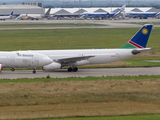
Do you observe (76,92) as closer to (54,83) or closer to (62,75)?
(54,83)

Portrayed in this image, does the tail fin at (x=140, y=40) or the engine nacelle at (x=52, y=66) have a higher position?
the tail fin at (x=140, y=40)

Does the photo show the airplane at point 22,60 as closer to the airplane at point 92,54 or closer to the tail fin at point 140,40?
the airplane at point 92,54

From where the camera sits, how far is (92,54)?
2074 inches

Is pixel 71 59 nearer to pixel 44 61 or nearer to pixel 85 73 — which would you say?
pixel 85 73

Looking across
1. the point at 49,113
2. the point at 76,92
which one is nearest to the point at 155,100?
the point at 76,92

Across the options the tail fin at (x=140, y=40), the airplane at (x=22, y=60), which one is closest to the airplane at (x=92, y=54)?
the tail fin at (x=140, y=40)

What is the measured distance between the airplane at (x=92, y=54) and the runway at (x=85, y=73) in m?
1.17

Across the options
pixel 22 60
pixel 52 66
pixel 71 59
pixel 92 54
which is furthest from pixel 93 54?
pixel 22 60

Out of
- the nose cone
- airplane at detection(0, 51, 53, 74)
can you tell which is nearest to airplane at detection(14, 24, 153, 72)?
the nose cone

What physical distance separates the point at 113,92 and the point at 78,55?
52.1ft

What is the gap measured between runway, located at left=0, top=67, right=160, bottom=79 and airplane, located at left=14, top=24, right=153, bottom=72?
1.17 meters

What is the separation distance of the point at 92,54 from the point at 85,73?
11.2ft

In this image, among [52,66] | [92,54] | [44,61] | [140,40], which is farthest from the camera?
[140,40]

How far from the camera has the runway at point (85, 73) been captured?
48562mm
